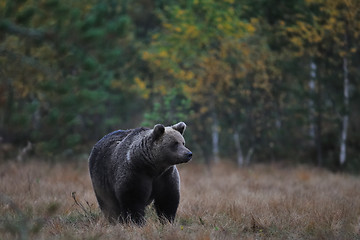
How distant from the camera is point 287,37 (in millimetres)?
16062

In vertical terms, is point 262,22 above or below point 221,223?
above

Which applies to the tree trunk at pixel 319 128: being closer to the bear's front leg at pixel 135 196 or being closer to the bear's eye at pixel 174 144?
the bear's eye at pixel 174 144

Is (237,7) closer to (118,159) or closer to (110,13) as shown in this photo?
(110,13)

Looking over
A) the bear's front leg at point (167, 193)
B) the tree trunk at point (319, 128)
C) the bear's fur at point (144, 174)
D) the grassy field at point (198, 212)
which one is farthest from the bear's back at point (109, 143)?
the tree trunk at point (319, 128)

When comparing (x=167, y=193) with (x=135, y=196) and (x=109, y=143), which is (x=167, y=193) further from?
(x=109, y=143)

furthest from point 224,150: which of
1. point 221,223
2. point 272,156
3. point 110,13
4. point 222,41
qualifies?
point 221,223

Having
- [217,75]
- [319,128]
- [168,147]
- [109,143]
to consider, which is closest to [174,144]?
[168,147]

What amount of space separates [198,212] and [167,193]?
3.47 ft

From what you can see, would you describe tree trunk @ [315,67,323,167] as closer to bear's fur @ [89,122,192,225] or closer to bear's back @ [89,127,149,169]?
bear's back @ [89,127,149,169]

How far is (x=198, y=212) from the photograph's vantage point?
22.5ft

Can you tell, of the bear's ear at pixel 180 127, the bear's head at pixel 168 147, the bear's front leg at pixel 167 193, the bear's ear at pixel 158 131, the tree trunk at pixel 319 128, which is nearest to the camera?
the bear's head at pixel 168 147

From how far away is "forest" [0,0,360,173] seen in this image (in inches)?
553

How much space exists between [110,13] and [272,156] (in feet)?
29.4

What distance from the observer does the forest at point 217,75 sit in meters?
14.1
